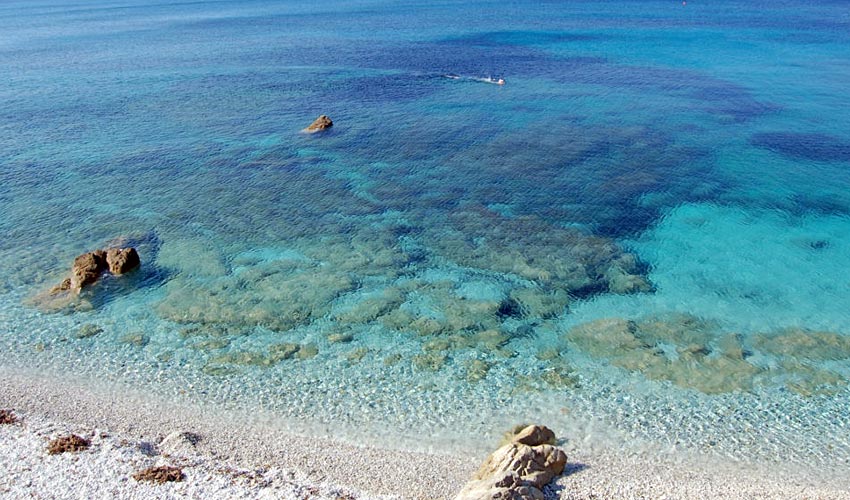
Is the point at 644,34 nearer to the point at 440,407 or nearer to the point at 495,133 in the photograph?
the point at 495,133

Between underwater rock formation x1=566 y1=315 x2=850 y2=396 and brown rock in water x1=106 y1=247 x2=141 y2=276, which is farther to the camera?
brown rock in water x1=106 y1=247 x2=141 y2=276

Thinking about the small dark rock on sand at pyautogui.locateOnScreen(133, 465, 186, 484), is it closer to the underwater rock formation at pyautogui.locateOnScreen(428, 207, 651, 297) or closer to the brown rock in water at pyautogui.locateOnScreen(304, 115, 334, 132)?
the underwater rock formation at pyautogui.locateOnScreen(428, 207, 651, 297)

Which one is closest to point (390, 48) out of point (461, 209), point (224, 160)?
point (224, 160)

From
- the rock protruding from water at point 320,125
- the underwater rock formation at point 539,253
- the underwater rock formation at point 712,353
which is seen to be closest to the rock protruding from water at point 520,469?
the underwater rock formation at point 712,353

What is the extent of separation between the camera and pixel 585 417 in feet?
69.1

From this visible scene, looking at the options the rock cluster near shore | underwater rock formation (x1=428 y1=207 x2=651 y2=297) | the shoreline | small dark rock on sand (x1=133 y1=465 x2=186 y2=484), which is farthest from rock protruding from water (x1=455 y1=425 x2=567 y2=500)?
the rock cluster near shore

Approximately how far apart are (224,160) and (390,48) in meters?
42.1

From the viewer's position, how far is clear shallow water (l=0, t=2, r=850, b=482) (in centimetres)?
2241

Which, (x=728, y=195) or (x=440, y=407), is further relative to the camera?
(x=728, y=195)

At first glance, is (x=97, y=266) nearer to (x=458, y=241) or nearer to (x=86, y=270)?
(x=86, y=270)

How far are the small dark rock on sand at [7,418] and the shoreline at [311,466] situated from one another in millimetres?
314

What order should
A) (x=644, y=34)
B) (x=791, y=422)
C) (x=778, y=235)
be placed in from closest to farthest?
(x=791, y=422)
(x=778, y=235)
(x=644, y=34)

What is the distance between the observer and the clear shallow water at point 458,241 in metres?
22.4

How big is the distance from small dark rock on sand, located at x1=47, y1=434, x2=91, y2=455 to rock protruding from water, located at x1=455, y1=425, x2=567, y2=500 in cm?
1180
